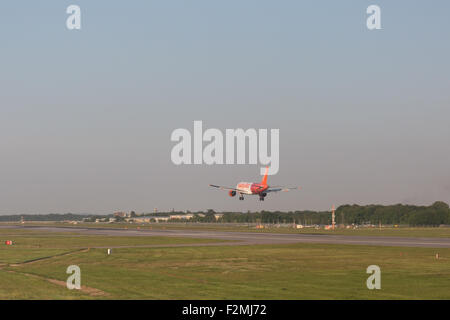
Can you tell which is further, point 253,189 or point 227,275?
point 253,189

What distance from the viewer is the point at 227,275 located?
46688 millimetres

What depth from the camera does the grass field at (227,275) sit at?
36.1m

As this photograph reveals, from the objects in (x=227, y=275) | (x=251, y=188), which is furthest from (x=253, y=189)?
(x=227, y=275)

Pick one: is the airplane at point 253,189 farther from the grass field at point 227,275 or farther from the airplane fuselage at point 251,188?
the grass field at point 227,275

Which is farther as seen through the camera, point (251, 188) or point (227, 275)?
point (251, 188)

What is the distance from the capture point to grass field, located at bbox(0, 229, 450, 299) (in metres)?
36.1

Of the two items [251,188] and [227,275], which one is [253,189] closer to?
[251,188]

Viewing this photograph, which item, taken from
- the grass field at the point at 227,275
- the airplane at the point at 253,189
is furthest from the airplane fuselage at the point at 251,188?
the grass field at the point at 227,275

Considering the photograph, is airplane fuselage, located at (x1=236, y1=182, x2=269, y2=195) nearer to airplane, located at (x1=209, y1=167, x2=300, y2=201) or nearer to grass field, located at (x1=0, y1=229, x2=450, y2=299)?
airplane, located at (x1=209, y1=167, x2=300, y2=201)

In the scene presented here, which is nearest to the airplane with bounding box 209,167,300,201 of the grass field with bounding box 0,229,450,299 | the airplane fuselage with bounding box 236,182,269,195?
the airplane fuselage with bounding box 236,182,269,195

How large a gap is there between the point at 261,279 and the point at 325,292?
825 centimetres
